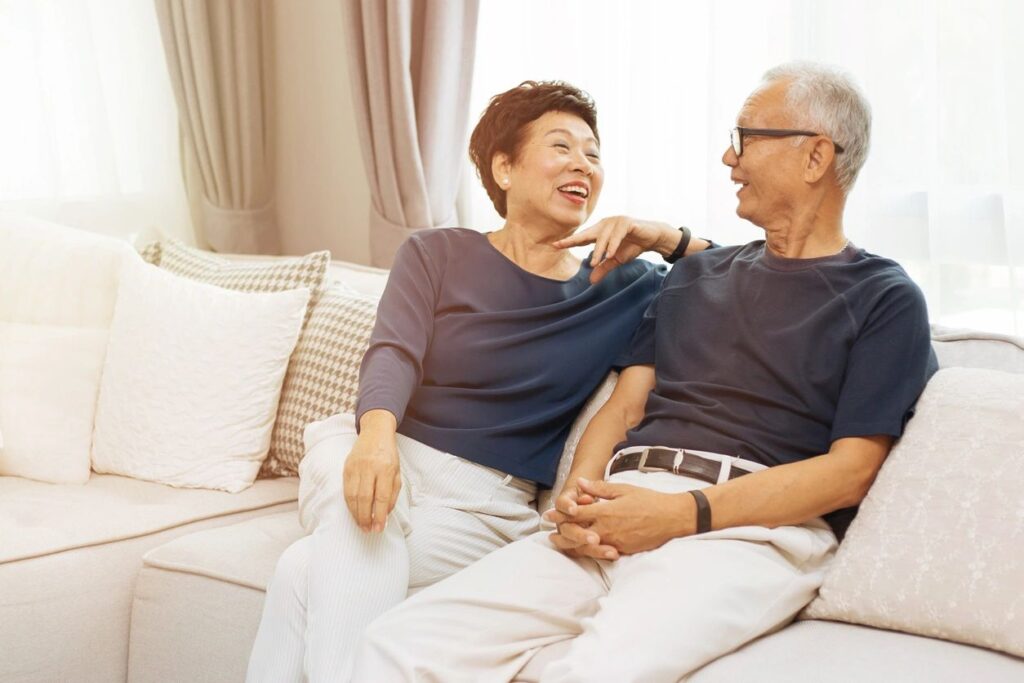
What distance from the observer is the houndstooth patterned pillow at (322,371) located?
2336mm

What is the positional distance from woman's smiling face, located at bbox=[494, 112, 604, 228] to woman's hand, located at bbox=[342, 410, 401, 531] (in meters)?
0.56

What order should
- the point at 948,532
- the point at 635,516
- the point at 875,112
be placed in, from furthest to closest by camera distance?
the point at 875,112 < the point at 635,516 < the point at 948,532

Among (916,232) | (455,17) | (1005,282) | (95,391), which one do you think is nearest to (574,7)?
(455,17)

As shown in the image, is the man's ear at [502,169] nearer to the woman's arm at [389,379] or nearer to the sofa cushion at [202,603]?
the woman's arm at [389,379]

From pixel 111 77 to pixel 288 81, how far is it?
57cm

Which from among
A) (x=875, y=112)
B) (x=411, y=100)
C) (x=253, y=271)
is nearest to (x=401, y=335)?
(x=253, y=271)

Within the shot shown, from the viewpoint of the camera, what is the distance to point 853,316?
167cm

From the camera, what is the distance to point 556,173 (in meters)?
2.07

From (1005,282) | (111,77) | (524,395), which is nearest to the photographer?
(524,395)

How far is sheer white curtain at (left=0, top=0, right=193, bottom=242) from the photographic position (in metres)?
3.42

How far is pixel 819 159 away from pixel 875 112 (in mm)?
653

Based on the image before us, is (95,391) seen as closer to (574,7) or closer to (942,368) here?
(574,7)

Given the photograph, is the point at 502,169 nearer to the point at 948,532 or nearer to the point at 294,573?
the point at 294,573

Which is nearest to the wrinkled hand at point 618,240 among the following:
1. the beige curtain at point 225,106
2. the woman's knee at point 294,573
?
the woman's knee at point 294,573
